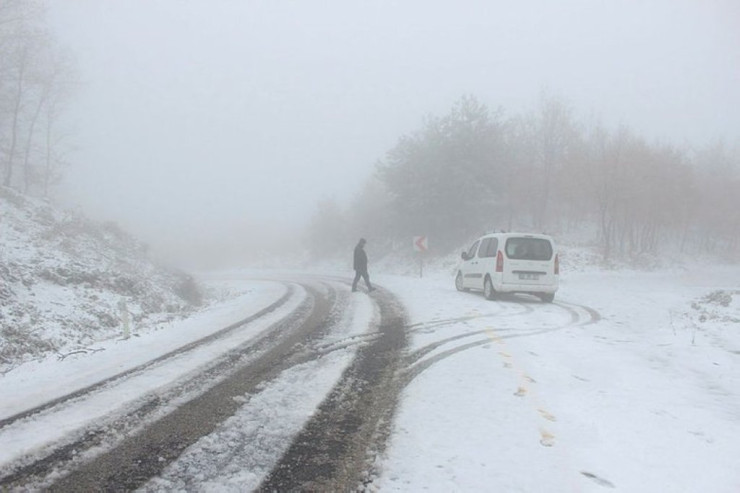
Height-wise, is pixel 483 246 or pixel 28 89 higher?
pixel 28 89

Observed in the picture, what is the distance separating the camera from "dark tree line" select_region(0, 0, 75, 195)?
2317 centimetres

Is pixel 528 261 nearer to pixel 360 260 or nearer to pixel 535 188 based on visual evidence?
pixel 360 260

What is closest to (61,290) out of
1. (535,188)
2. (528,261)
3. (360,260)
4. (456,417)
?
(360,260)

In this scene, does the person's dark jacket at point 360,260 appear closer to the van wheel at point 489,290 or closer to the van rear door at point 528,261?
the van wheel at point 489,290

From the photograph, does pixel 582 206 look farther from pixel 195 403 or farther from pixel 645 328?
pixel 195 403

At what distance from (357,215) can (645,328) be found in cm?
4088

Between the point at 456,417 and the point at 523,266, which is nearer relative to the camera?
the point at 456,417

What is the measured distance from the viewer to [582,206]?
44312mm

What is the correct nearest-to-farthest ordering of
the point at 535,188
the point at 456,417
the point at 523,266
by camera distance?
the point at 456,417, the point at 523,266, the point at 535,188

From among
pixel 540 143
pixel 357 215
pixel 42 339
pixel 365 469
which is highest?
pixel 540 143

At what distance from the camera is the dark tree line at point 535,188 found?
33375mm

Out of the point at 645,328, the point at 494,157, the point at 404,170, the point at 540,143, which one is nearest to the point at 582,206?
the point at 540,143

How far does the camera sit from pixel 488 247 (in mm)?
13930

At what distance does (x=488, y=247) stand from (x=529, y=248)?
4.55ft
